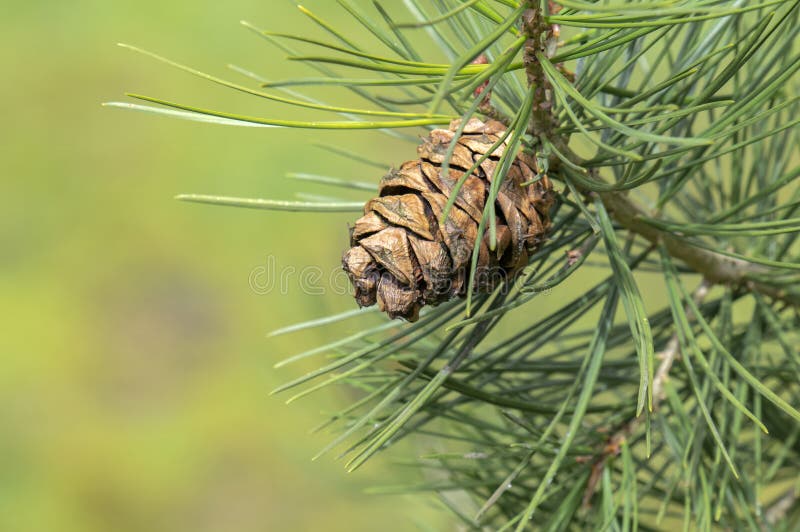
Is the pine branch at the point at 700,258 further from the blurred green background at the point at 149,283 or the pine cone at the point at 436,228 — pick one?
the blurred green background at the point at 149,283

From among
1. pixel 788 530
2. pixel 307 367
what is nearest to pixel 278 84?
pixel 788 530

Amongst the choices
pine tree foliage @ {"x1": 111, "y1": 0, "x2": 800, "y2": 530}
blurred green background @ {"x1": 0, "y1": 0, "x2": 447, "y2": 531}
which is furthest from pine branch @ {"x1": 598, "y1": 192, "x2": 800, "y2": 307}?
blurred green background @ {"x1": 0, "y1": 0, "x2": 447, "y2": 531}

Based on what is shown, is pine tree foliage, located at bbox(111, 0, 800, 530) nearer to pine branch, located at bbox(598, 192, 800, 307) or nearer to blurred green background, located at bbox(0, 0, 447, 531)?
pine branch, located at bbox(598, 192, 800, 307)

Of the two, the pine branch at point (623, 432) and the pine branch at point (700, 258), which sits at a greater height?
the pine branch at point (700, 258)

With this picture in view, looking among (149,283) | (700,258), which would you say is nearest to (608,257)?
(700,258)

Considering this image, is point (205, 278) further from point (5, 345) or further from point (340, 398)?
point (340, 398)

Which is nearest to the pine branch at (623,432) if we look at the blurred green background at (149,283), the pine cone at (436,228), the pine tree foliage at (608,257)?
the pine tree foliage at (608,257)
